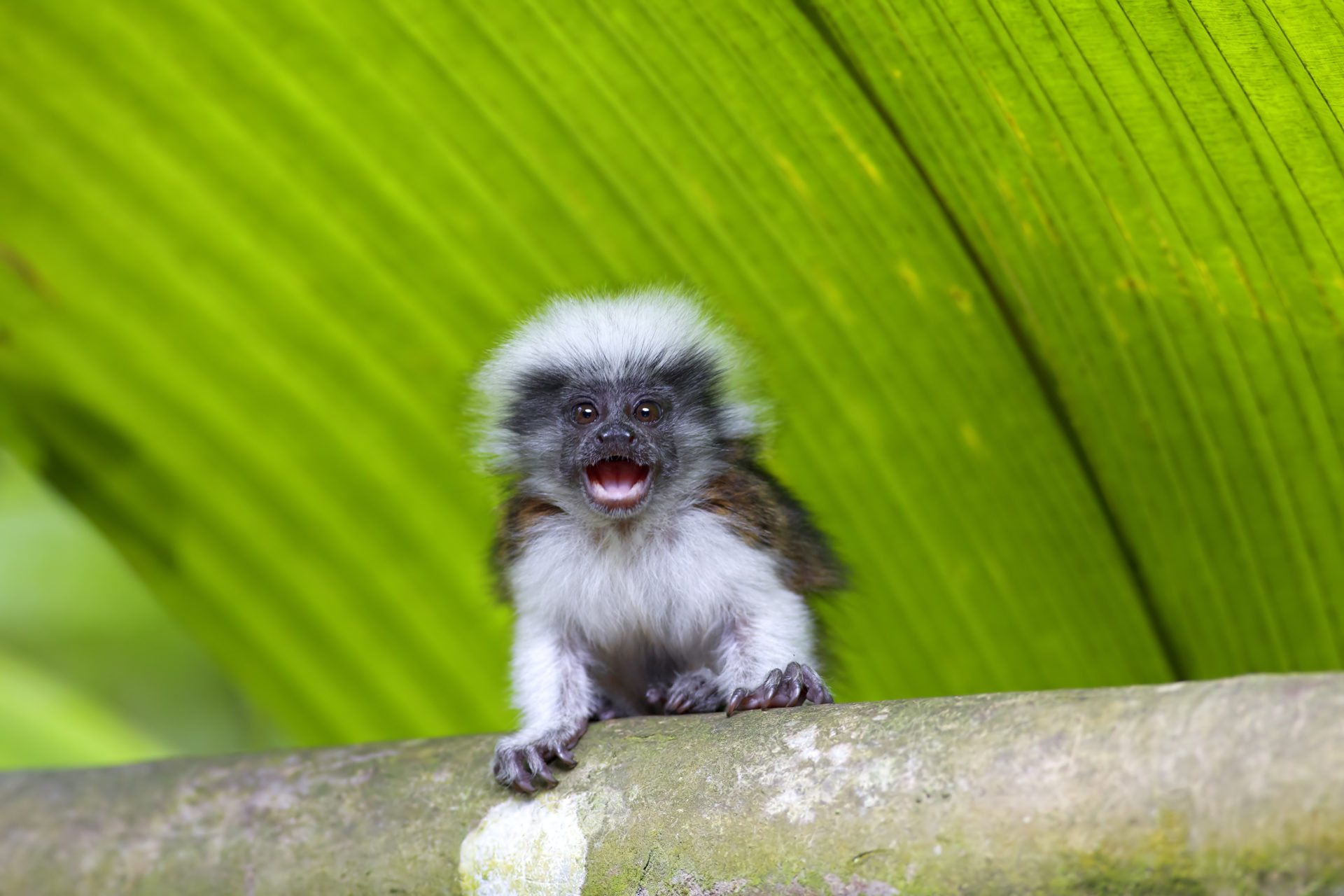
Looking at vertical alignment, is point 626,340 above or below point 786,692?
above

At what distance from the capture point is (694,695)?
2662 millimetres

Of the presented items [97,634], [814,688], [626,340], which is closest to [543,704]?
[814,688]

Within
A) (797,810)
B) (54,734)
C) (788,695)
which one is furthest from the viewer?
(54,734)

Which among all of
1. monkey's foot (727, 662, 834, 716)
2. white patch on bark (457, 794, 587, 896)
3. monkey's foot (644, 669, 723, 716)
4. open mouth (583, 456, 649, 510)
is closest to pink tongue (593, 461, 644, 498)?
open mouth (583, 456, 649, 510)

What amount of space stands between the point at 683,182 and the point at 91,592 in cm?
508

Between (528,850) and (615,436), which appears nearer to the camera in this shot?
(528,850)

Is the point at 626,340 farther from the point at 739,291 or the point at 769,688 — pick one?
the point at 769,688

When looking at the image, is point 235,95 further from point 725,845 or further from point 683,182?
point 725,845

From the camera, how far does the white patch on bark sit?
2.00 m

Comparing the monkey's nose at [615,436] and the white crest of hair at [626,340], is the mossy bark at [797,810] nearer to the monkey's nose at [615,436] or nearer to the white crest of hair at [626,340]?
the monkey's nose at [615,436]

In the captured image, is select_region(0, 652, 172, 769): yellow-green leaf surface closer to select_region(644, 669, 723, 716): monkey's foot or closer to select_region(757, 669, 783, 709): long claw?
select_region(644, 669, 723, 716): monkey's foot

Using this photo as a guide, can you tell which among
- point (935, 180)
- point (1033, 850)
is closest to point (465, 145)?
point (935, 180)

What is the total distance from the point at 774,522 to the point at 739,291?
519 millimetres

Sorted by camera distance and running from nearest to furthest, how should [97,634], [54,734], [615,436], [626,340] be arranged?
[615,436] → [626,340] → [54,734] → [97,634]
